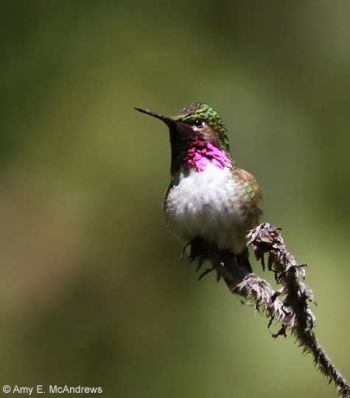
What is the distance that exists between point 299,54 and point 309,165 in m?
1.46

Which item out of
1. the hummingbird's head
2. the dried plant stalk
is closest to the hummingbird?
the hummingbird's head

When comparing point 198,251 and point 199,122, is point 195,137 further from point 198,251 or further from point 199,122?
point 198,251

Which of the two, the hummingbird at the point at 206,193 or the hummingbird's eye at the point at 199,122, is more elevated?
the hummingbird's eye at the point at 199,122

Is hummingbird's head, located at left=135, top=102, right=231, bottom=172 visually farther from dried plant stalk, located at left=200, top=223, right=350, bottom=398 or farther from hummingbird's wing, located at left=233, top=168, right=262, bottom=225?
dried plant stalk, located at left=200, top=223, right=350, bottom=398

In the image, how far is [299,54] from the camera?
6891mm

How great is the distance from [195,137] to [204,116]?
10 cm

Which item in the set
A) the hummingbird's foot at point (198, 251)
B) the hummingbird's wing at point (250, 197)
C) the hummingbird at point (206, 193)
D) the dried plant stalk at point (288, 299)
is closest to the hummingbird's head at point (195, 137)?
the hummingbird at point (206, 193)

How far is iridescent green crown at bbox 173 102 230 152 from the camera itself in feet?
11.5

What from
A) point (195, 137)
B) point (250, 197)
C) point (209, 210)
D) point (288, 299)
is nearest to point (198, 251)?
point (209, 210)

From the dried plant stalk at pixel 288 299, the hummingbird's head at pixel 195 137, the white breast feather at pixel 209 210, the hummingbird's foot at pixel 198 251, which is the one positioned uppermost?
the hummingbird's head at pixel 195 137

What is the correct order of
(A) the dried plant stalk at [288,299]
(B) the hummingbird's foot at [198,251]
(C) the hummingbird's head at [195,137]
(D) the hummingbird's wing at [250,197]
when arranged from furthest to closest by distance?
(C) the hummingbird's head at [195,137] < (D) the hummingbird's wing at [250,197] < (B) the hummingbird's foot at [198,251] < (A) the dried plant stalk at [288,299]

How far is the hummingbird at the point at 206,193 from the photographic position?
3.13 metres

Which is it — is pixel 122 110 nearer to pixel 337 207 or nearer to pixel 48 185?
pixel 48 185

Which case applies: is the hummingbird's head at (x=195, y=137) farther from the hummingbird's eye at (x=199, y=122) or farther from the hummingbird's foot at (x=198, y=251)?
the hummingbird's foot at (x=198, y=251)
